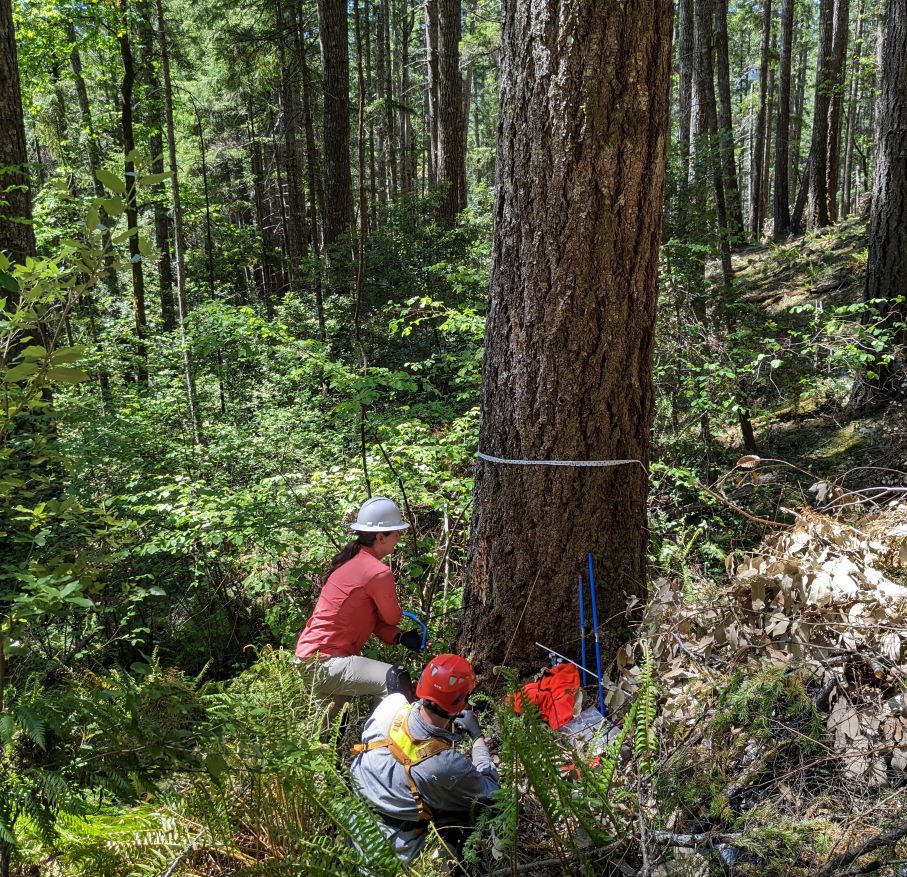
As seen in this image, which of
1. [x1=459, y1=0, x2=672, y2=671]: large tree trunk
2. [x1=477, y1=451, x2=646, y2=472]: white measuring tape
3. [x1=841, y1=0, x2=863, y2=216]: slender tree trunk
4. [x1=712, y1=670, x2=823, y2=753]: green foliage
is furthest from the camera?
[x1=841, y1=0, x2=863, y2=216]: slender tree trunk

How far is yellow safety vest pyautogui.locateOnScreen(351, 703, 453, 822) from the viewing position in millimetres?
2961

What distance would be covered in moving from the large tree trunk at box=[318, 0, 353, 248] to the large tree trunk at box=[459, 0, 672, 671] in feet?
31.1

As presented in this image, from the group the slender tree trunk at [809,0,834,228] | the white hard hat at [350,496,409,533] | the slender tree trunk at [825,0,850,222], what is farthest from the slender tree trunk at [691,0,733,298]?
the slender tree trunk at [809,0,834,228]

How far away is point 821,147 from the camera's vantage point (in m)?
15.8

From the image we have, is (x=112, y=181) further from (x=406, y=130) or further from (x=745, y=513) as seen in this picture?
(x=406, y=130)

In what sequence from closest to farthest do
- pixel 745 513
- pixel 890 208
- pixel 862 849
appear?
pixel 862 849, pixel 745 513, pixel 890 208

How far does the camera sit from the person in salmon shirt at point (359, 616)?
13.8 feet

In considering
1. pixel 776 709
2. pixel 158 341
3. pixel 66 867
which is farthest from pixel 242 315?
pixel 776 709

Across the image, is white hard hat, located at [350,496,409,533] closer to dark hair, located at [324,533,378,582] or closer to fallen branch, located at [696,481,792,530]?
dark hair, located at [324,533,378,582]

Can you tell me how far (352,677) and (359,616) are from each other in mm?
369

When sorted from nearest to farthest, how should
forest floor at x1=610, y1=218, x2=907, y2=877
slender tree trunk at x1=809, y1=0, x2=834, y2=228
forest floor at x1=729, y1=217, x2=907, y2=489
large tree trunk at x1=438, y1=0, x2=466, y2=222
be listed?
1. forest floor at x1=610, y1=218, x2=907, y2=877
2. forest floor at x1=729, y1=217, x2=907, y2=489
3. large tree trunk at x1=438, y1=0, x2=466, y2=222
4. slender tree trunk at x1=809, y1=0, x2=834, y2=228

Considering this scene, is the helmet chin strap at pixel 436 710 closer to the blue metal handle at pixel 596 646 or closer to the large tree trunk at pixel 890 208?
the blue metal handle at pixel 596 646

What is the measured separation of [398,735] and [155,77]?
585 inches

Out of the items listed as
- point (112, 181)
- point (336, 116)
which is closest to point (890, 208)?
point (112, 181)
